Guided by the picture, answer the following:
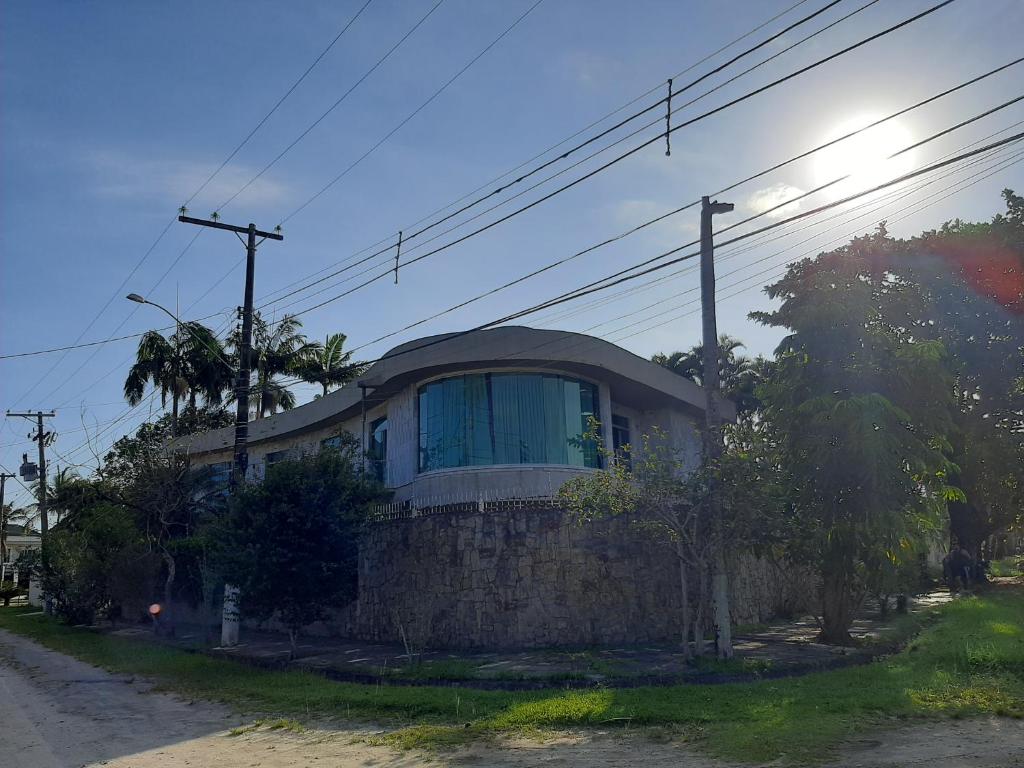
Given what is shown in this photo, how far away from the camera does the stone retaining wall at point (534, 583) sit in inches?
662

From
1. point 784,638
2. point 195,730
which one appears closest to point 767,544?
point 784,638

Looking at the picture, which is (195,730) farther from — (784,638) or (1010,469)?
(1010,469)

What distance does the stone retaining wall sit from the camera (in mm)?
16812

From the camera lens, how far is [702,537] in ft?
47.2

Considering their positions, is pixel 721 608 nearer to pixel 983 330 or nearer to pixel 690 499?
pixel 690 499

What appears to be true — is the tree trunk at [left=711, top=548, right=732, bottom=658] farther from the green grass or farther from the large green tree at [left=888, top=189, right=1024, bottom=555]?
the green grass

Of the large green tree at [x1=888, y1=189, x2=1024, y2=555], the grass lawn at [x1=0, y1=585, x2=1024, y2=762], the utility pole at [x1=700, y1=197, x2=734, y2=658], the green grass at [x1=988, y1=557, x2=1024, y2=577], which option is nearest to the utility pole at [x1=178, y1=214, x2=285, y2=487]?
the grass lawn at [x1=0, y1=585, x2=1024, y2=762]

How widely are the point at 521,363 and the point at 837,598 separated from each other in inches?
356

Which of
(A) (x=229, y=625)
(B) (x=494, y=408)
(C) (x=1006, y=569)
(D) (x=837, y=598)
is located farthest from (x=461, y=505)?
(C) (x=1006, y=569)

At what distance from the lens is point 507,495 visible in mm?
19266

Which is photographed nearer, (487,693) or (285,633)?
(487,693)

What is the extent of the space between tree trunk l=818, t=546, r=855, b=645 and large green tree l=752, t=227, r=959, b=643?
0.02m

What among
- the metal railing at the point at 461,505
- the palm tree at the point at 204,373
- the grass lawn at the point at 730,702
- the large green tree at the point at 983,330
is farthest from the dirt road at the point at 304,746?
the palm tree at the point at 204,373

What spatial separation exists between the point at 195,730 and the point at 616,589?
29.2ft
